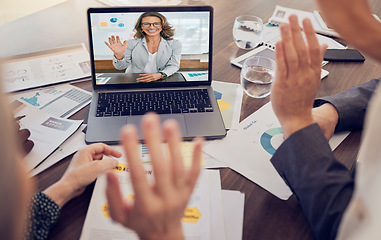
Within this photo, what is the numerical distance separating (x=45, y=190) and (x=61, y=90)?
1.57 feet

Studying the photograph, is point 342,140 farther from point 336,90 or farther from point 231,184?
point 231,184

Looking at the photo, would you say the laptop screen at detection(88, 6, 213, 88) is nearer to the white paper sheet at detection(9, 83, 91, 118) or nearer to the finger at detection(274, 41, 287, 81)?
the white paper sheet at detection(9, 83, 91, 118)

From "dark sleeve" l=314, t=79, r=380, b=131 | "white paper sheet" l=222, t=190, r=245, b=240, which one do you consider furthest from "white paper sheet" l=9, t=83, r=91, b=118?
"dark sleeve" l=314, t=79, r=380, b=131

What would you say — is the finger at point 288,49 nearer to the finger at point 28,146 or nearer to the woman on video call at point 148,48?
the woman on video call at point 148,48

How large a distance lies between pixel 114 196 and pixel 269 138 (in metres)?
0.59

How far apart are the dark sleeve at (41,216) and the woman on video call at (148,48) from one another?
0.49m

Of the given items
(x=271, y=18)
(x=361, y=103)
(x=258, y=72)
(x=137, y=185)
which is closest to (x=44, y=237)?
(x=137, y=185)

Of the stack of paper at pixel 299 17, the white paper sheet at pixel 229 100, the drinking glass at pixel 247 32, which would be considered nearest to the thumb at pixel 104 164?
the white paper sheet at pixel 229 100

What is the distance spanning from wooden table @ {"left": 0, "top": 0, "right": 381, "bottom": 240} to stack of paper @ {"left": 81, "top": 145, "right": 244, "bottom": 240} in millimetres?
21

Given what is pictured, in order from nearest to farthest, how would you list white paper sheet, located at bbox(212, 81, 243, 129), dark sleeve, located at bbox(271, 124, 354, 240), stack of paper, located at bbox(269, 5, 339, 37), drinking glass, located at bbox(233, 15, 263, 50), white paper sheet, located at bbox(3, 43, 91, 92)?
dark sleeve, located at bbox(271, 124, 354, 240), white paper sheet, located at bbox(212, 81, 243, 129), white paper sheet, located at bbox(3, 43, 91, 92), drinking glass, located at bbox(233, 15, 263, 50), stack of paper, located at bbox(269, 5, 339, 37)

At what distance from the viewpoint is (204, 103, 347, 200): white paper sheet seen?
2.78 feet

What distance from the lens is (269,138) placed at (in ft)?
3.21

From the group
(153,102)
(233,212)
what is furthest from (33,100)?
(233,212)

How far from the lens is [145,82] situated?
3.59 feet
